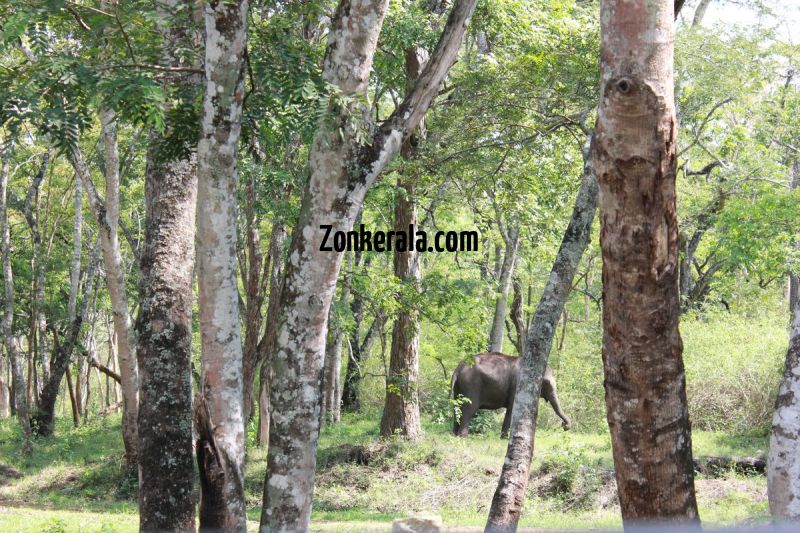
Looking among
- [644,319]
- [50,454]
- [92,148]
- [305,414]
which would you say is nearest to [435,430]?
[50,454]

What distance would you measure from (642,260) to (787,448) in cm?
335

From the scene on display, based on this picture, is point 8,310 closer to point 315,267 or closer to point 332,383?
point 332,383

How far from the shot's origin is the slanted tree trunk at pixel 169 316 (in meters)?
6.18

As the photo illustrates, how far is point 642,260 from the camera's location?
274 centimetres

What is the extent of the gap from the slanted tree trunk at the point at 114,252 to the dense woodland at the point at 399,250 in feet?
0.18

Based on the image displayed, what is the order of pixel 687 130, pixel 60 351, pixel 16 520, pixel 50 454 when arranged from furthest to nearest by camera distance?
pixel 687 130, pixel 60 351, pixel 50 454, pixel 16 520

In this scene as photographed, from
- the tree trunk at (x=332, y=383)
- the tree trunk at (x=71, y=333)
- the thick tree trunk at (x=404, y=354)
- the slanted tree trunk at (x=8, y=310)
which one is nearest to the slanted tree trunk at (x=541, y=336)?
the thick tree trunk at (x=404, y=354)

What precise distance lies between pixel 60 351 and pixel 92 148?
4860 mm

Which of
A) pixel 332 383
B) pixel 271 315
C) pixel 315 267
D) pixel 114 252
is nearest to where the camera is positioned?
pixel 315 267

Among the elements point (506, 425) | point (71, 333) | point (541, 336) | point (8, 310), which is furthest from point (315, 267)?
point (71, 333)

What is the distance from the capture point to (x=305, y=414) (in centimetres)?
498

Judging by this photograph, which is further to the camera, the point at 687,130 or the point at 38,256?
the point at 687,130

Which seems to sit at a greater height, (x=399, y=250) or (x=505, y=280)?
(x=399, y=250)

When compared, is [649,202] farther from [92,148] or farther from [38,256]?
[38,256]
